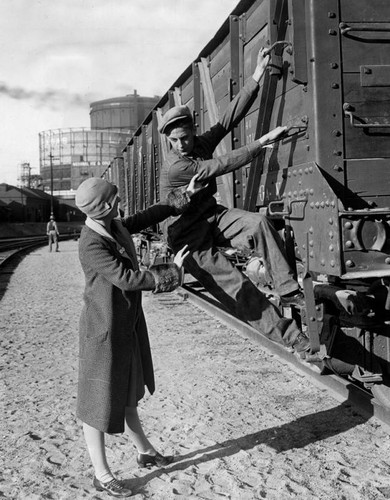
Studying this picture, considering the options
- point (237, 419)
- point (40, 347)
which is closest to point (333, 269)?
point (237, 419)

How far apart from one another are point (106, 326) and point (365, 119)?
84.7 inches

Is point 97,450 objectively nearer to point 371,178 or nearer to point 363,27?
point 371,178

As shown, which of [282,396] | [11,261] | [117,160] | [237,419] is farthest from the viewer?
[11,261]

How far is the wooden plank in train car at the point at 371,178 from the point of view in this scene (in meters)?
3.94

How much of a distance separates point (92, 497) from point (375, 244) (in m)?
2.36

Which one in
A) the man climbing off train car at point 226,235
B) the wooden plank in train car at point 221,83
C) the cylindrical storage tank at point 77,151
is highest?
the cylindrical storage tank at point 77,151

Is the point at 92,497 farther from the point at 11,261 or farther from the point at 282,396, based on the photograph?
the point at 11,261

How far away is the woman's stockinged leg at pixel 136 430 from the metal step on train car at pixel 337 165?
4.17 ft

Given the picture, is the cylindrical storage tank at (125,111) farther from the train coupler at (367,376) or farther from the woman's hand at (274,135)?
the woman's hand at (274,135)

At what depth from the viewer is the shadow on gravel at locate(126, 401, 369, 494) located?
418 centimetres

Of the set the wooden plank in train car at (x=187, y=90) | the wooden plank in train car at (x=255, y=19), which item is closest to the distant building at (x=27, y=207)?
the wooden plank in train car at (x=187, y=90)

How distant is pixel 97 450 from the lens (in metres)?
3.64

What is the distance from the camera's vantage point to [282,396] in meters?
5.54

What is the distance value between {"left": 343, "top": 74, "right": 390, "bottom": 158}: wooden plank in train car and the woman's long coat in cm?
149
